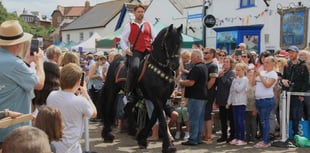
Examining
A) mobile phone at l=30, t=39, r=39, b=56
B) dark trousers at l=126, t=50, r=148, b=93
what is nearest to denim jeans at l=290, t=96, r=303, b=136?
dark trousers at l=126, t=50, r=148, b=93

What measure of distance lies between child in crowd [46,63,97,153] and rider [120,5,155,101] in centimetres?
300

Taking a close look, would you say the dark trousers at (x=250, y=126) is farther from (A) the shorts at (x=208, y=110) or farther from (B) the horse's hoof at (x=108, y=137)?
(B) the horse's hoof at (x=108, y=137)

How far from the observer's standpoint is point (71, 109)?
411 cm

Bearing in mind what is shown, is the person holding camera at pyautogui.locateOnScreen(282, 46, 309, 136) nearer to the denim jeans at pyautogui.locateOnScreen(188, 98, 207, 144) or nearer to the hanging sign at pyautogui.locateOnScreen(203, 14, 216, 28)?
the denim jeans at pyautogui.locateOnScreen(188, 98, 207, 144)

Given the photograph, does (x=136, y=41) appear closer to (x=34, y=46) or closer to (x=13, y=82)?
(x=34, y=46)

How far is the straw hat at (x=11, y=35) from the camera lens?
3.58 metres

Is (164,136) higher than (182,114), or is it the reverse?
(182,114)

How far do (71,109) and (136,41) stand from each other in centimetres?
342

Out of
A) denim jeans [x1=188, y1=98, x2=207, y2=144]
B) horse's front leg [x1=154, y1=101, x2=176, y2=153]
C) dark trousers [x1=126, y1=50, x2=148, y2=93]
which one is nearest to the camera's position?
horse's front leg [x1=154, y1=101, x2=176, y2=153]

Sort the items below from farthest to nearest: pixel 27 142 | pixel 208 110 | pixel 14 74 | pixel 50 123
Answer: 1. pixel 208 110
2. pixel 14 74
3. pixel 50 123
4. pixel 27 142

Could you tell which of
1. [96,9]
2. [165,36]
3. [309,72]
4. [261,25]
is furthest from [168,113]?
[96,9]

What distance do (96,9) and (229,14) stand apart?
109 feet

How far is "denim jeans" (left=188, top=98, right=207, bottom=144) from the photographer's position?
25.6ft

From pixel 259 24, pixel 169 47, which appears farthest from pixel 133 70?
pixel 259 24
